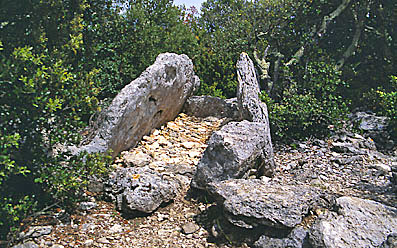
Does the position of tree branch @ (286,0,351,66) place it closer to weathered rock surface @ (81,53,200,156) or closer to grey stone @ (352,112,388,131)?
grey stone @ (352,112,388,131)

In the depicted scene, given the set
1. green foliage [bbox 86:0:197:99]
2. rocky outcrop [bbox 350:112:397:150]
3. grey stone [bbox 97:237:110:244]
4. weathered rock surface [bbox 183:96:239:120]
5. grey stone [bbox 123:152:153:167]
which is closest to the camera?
grey stone [bbox 97:237:110:244]

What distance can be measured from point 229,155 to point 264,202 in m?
1.02

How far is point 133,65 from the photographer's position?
7.90 meters

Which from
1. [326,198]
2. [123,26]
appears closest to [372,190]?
[326,198]

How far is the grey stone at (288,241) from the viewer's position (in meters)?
3.51

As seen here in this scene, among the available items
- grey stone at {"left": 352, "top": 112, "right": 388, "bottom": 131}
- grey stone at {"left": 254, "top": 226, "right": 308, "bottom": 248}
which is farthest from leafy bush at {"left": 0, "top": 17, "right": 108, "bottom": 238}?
grey stone at {"left": 352, "top": 112, "right": 388, "bottom": 131}

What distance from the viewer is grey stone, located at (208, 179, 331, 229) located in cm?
362

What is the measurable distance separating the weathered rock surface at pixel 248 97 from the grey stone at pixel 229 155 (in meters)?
1.19

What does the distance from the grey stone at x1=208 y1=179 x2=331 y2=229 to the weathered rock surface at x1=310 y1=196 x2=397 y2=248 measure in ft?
0.95

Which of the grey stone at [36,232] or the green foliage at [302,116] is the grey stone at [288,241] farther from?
the green foliage at [302,116]

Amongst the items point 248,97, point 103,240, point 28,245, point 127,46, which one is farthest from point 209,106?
point 28,245

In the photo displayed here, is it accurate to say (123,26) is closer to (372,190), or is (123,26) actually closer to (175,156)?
(175,156)

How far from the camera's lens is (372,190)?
17.4ft

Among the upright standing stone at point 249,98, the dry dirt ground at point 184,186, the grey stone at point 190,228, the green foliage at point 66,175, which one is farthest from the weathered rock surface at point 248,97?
the green foliage at point 66,175
